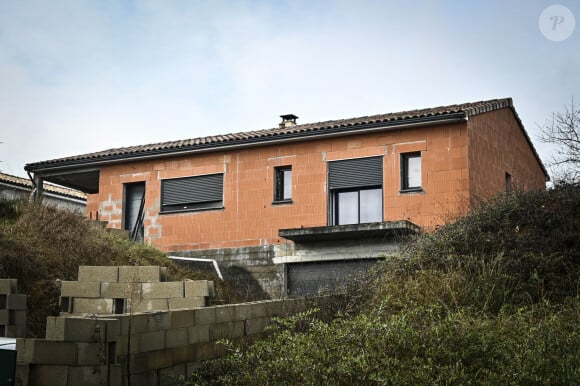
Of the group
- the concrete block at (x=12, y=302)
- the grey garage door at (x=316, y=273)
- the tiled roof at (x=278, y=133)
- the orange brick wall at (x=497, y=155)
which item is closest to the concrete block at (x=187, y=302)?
the concrete block at (x=12, y=302)

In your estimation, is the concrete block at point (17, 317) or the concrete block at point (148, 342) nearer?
the concrete block at point (148, 342)

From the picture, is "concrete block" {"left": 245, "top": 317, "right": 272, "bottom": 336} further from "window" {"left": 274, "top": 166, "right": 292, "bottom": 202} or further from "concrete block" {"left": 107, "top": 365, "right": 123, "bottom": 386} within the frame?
"window" {"left": 274, "top": 166, "right": 292, "bottom": 202}

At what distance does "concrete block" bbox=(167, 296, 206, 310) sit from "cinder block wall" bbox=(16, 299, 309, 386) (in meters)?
1.13

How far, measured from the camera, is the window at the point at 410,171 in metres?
17.3

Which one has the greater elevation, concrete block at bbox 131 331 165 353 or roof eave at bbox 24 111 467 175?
roof eave at bbox 24 111 467 175

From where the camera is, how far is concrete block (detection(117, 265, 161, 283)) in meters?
10.8

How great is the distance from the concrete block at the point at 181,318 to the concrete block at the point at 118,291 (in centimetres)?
238

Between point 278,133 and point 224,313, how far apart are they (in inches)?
384

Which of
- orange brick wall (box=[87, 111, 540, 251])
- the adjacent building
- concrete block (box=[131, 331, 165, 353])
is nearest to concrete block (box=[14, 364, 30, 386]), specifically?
concrete block (box=[131, 331, 165, 353])

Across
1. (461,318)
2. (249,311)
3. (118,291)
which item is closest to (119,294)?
(118,291)

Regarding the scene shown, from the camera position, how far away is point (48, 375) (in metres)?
6.71

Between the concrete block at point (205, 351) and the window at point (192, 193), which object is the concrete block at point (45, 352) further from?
the window at point (192, 193)

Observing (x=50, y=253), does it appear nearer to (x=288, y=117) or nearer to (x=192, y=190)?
(x=192, y=190)

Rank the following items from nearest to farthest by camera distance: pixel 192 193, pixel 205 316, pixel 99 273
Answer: pixel 205 316 → pixel 99 273 → pixel 192 193
